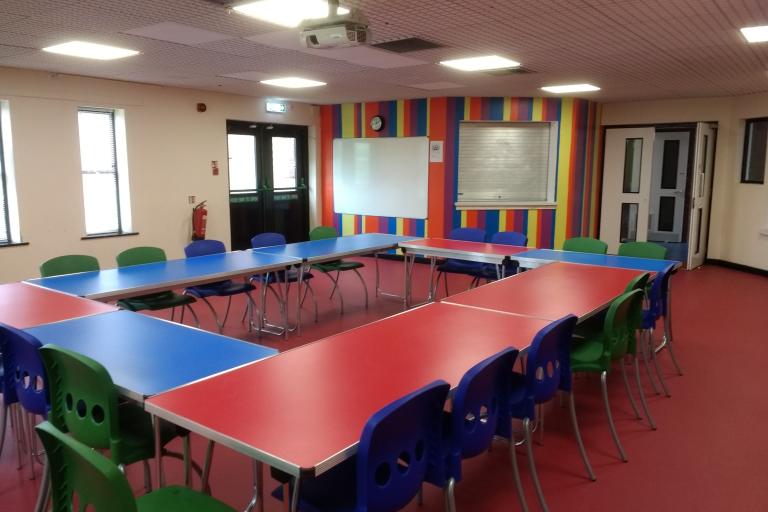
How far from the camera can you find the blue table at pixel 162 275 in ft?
13.1

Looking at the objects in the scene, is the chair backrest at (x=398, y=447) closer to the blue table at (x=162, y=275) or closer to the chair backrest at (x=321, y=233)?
the blue table at (x=162, y=275)

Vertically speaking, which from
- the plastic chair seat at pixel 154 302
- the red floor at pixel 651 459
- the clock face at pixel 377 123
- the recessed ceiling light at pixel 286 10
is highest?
the recessed ceiling light at pixel 286 10

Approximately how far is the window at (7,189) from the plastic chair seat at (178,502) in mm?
5410

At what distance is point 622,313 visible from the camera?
10.9ft

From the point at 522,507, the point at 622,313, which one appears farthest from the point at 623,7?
the point at 522,507

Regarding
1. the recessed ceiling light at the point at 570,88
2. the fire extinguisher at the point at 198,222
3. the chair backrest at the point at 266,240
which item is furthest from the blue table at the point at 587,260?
the fire extinguisher at the point at 198,222

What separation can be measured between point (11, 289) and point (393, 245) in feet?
11.9

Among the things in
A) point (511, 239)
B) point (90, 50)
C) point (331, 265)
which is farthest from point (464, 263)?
point (90, 50)

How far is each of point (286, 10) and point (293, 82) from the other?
3474 mm

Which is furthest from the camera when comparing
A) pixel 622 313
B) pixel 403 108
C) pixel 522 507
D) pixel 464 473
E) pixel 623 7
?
pixel 403 108

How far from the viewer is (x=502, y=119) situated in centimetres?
850

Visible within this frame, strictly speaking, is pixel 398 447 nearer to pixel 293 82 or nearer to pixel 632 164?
pixel 293 82

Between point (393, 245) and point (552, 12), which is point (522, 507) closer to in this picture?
point (552, 12)

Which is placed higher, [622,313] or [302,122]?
[302,122]
